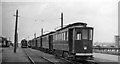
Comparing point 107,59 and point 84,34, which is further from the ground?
point 84,34

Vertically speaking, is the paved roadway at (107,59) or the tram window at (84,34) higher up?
the tram window at (84,34)

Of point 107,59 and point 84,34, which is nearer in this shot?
point 84,34

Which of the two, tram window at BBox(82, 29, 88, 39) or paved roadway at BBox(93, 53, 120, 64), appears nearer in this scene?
tram window at BBox(82, 29, 88, 39)

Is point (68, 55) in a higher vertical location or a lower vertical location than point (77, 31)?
lower

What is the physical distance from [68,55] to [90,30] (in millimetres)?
3122

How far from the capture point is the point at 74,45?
19.9 meters

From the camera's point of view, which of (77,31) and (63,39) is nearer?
(77,31)

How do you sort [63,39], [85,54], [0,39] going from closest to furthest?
[85,54] < [63,39] < [0,39]

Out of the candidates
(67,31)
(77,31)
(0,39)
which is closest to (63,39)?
(67,31)

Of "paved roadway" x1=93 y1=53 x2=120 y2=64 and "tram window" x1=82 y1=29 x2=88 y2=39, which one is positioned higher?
"tram window" x1=82 y1=29 x2=88 y2=39

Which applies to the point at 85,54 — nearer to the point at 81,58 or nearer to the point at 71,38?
the point at 81,58

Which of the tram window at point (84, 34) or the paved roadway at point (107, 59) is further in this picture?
the paved roadway at point (107, 59)

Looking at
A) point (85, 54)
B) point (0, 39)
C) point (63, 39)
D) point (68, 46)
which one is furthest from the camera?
point (0, 39)

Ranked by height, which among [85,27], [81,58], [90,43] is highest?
[85,27]
